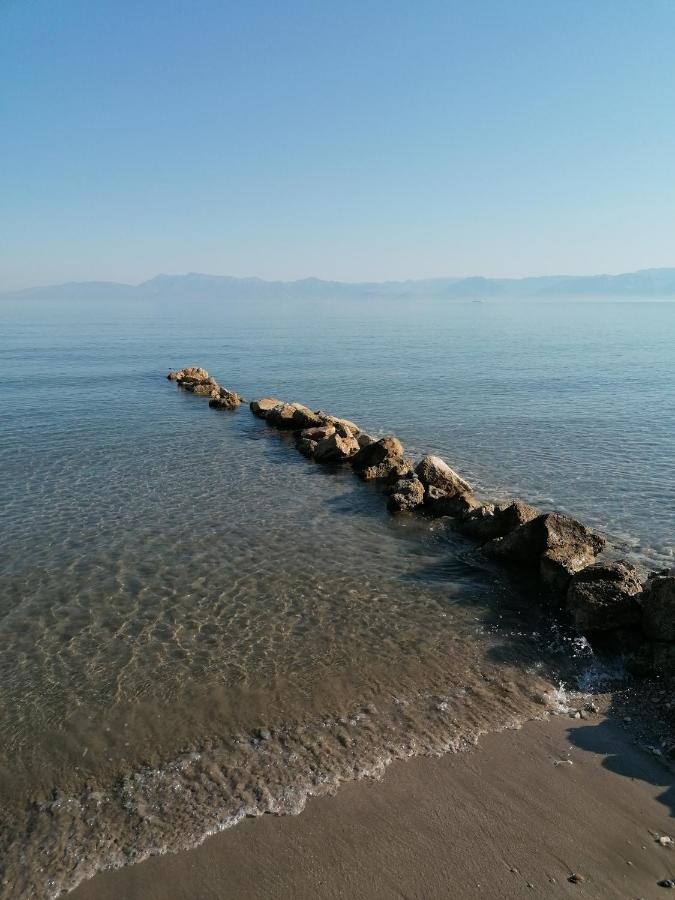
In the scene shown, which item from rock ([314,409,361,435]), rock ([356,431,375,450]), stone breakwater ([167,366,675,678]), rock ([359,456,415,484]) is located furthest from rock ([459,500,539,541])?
rock ([314,409,361,435])

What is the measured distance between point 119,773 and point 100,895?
1869 mm

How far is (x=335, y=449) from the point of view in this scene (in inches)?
958

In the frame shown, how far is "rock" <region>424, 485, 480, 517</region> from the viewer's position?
59.1 ft

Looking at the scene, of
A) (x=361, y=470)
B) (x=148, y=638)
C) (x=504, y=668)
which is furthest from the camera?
(x=361, y=470)

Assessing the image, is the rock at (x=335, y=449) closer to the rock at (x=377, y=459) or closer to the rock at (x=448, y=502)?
the rock at (x=377, y=459)

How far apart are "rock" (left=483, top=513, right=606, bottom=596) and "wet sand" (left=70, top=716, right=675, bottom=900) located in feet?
17.0

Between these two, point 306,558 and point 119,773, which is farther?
point 306,558

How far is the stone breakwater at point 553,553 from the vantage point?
433 inches

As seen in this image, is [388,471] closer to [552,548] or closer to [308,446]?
[308,446]

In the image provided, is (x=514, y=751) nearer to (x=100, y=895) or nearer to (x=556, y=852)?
(x=556, y=852)

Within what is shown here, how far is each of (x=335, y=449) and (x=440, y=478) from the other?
20.2 feet

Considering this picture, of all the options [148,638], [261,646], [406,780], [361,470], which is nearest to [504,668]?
[406,780]

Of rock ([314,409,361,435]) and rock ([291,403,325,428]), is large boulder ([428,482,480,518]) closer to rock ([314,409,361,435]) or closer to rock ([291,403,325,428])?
rock ([314,409,361,435])

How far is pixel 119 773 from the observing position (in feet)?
27.0
